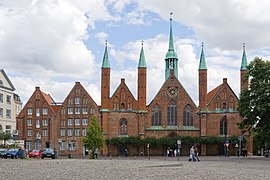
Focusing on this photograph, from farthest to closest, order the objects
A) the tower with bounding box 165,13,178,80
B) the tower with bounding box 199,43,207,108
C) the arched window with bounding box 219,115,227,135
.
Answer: the tower with bounding box 165,13,178,80 → the tower with bounding box 199,43,207,108 → the arched window with bounding box 219,115,227,135

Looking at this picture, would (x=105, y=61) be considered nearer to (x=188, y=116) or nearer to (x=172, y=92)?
(x=172, y=92)

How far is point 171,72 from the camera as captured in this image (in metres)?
94.4

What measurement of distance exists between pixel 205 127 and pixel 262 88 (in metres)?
33.0

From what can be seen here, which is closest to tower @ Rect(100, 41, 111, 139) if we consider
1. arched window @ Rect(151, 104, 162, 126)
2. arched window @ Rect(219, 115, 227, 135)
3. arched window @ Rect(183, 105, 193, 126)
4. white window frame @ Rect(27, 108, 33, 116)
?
arched window @ Rect(151, 104, 162, 126)

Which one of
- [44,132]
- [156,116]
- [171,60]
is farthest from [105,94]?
[171,60]

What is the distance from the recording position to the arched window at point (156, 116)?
92875 mm

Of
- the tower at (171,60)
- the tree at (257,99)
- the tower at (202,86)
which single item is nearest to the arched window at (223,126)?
the tower at (202,86)

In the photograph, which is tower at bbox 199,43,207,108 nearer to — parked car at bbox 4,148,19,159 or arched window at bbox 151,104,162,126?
arched window at bbox 151,104,162,126

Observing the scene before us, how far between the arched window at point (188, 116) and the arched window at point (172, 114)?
2.00 m

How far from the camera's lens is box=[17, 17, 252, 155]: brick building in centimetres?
9119

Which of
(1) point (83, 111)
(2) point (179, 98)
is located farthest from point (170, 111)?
(1) point (83, 111)

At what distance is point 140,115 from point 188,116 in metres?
9.74

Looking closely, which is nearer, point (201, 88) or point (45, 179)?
point (45, 179)

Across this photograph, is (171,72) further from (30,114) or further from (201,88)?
(30,114)
